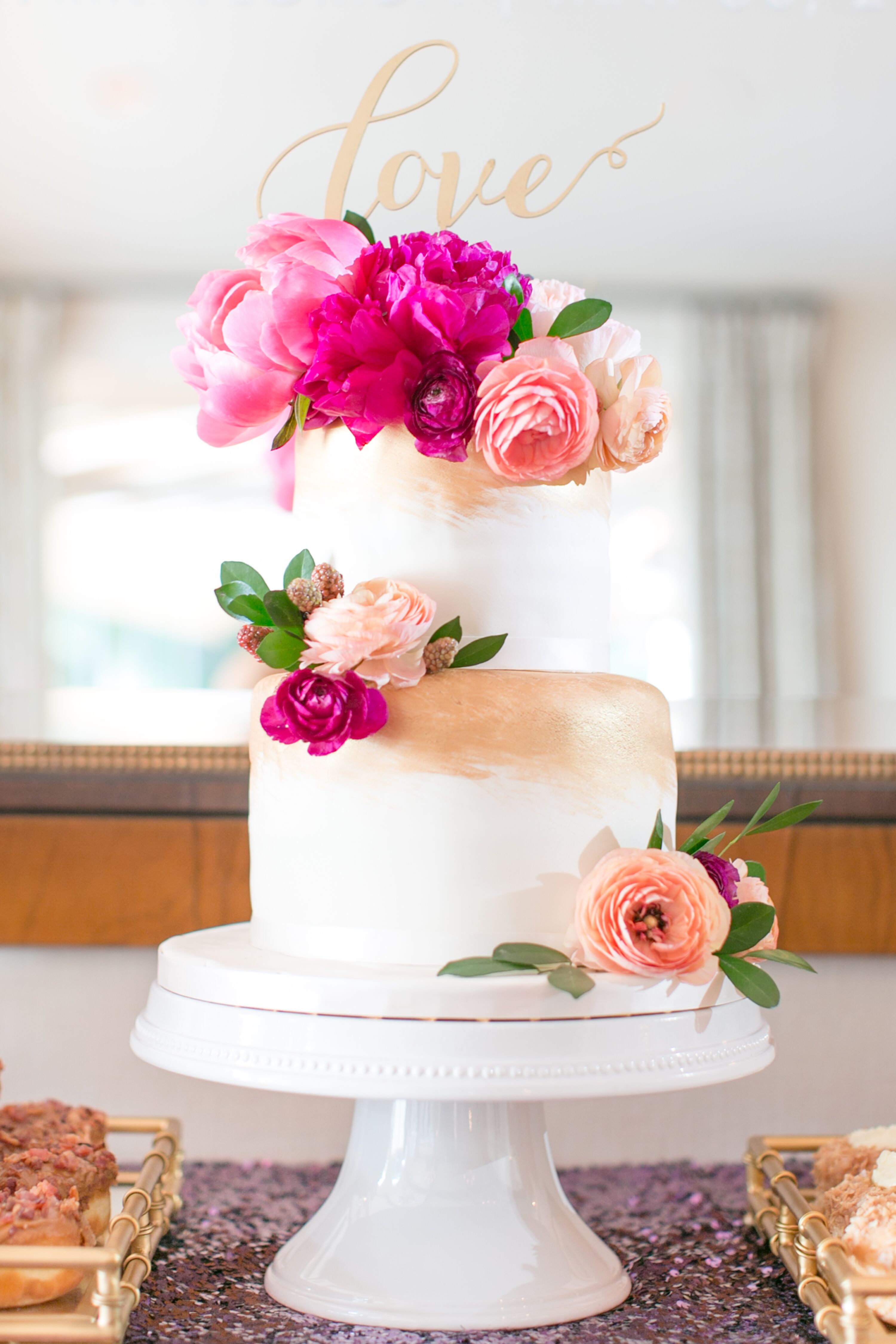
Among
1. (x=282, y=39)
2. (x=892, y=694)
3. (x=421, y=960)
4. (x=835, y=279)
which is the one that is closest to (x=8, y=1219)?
(x=421, y=960)

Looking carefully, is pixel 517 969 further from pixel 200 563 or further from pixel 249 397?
pixel 200 563

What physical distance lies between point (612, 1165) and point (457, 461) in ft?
3.77

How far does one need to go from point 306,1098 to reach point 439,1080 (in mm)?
919

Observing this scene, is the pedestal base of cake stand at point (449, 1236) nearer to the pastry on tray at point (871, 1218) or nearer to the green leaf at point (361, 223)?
the pastry on tray at point (871, 1218)

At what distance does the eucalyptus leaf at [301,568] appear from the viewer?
107 centimetres

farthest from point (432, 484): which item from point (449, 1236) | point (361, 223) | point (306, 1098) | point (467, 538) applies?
point (306, 1098)

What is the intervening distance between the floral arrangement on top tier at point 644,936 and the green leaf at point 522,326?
1.51ft

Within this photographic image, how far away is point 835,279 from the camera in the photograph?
5688 millimetres

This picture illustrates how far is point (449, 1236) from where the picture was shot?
109cm

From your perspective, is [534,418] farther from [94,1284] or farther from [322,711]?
[94,1284]

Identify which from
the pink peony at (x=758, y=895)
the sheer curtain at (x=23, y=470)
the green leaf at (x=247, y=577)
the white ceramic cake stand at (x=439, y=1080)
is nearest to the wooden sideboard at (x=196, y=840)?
the white ceramic cake stand at (x=439, y=1080)

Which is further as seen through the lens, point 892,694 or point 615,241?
point 892,694

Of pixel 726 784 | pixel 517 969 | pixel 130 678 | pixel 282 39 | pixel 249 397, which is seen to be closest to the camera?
pixel 517 969

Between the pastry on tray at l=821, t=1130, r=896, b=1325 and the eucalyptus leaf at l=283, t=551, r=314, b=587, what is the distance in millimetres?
762
